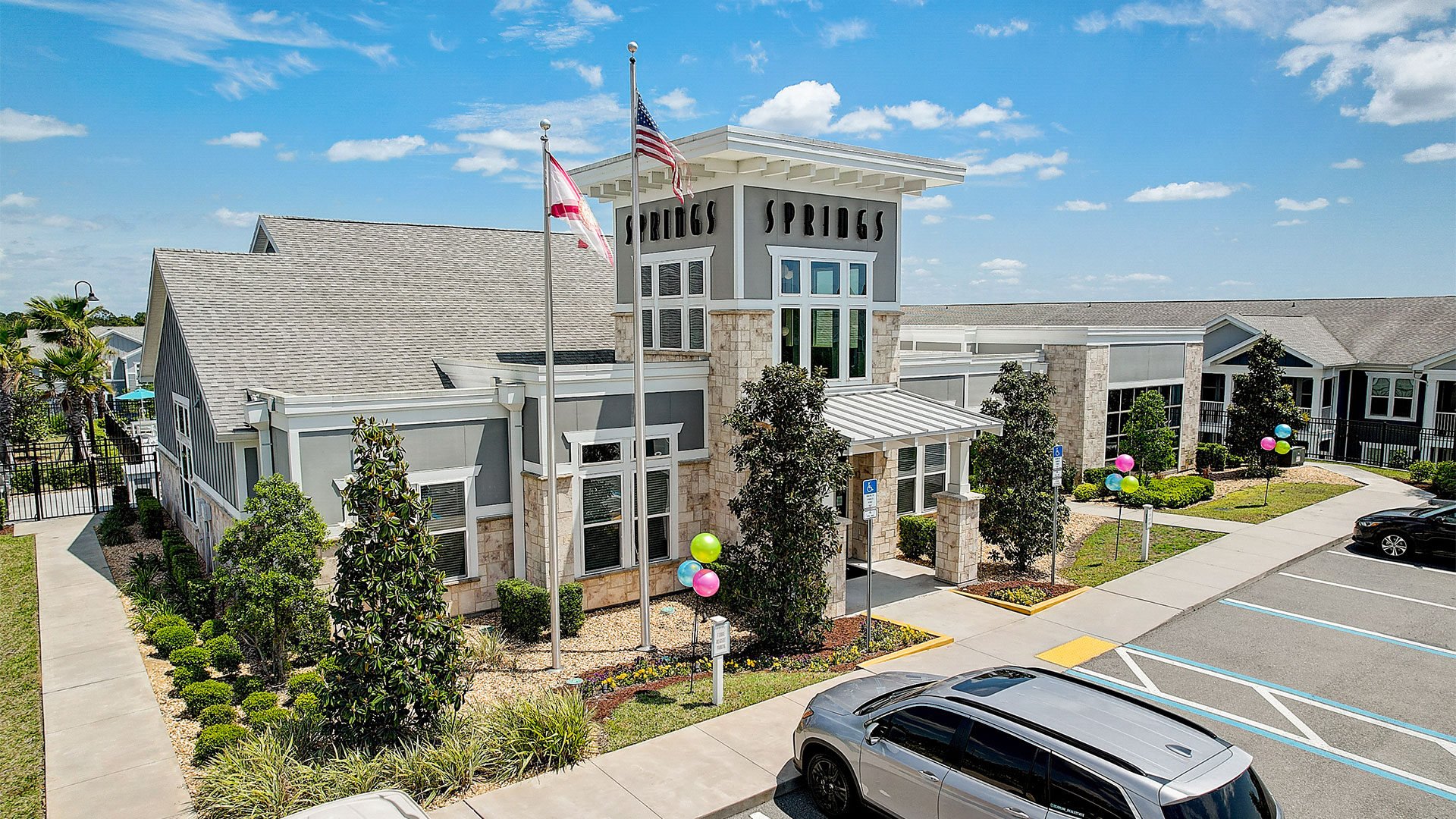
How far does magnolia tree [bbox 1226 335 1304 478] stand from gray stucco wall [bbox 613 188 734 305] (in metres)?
20.1

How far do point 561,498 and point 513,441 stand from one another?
1.50 meters

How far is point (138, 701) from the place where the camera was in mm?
12180

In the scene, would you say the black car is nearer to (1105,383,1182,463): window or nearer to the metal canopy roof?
(1105,383,1182,463): window

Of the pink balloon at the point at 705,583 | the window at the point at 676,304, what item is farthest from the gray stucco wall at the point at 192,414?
the pink balloon at the point at 705,583

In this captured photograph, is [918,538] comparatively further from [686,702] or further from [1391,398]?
[1391,398]

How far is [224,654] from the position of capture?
12922mm

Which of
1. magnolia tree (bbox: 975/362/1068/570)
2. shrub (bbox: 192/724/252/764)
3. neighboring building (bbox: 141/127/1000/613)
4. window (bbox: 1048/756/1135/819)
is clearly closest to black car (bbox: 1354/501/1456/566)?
magnolia tree (bbox: 975/362/1068/570)

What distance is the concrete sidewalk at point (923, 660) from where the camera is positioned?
9062mm

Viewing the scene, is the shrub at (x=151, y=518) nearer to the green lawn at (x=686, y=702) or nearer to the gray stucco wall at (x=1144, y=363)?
the green lawn at (x=686, y=702)

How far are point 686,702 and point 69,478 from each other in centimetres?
3005

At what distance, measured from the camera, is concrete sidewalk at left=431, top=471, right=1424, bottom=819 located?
9062 mm

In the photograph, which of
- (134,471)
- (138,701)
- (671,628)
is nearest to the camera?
(138,701)

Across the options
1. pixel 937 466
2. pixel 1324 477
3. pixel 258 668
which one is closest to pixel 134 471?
pixel 258 668

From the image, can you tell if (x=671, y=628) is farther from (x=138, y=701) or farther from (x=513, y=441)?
(x=138, y=701)
